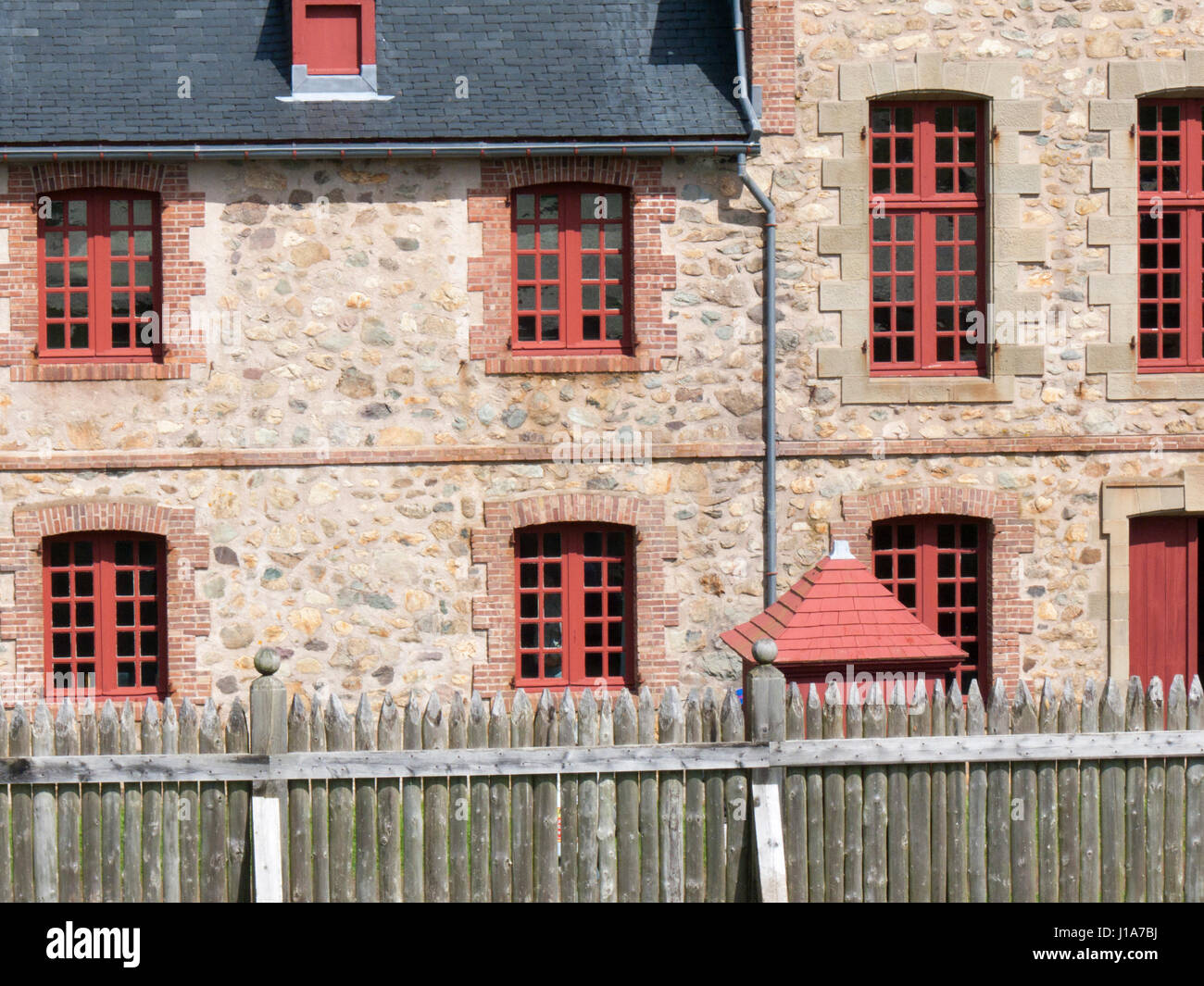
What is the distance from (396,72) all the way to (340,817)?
807 centimetres

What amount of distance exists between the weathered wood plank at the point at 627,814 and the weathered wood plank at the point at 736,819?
0.11 meters

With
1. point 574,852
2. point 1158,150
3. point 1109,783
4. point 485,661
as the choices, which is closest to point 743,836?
point 574,852

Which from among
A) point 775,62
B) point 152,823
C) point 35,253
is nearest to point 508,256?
point 775,62

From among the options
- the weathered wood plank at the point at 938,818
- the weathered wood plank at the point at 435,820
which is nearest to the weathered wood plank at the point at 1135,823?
the weathered wood plank at the point at 938,818

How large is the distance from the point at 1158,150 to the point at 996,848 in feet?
26.7

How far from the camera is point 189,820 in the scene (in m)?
8.61

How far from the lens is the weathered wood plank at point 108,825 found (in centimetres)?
855

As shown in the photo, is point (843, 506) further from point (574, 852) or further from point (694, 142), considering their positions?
point (574, 852)

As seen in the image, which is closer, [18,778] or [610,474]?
[18,778]

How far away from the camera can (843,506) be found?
14383mm

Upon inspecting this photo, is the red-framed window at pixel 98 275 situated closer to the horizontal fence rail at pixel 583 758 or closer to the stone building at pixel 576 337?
the stone building at pixel 576 337

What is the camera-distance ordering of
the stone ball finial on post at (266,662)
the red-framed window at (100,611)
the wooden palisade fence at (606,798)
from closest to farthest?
the stone ball finial on post at (266,662)
the wooden palisade fence at (606,798)
the red-framed window at (100,611)

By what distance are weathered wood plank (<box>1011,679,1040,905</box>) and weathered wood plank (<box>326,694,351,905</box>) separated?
3.19 m

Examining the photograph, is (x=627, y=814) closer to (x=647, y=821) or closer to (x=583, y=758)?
(x=647, y=821)
